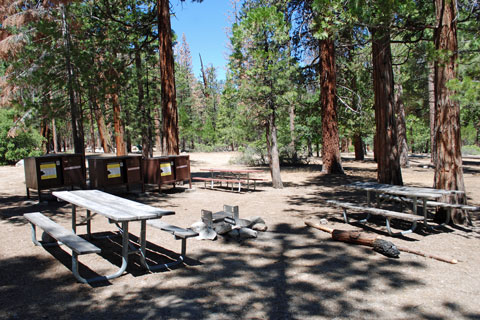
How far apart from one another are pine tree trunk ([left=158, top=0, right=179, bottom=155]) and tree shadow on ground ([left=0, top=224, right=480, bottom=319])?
320 inches

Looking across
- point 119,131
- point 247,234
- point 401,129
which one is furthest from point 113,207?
point 401,129

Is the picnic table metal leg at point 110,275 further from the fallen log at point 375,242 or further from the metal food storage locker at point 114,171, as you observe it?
the metal food storage locker at point 114,171

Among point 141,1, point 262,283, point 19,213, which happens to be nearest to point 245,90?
point 19,213

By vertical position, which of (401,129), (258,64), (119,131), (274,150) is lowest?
(274,150)

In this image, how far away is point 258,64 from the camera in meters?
10.7

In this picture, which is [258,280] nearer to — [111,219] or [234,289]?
[234,289]

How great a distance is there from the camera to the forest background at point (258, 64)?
7.52 meters

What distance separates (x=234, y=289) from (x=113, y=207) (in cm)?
184

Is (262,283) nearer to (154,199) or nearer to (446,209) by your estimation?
(446,209)

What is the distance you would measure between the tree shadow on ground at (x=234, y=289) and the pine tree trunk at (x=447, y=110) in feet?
8.65

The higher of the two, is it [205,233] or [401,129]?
[401,129]

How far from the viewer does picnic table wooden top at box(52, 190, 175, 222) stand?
382 cm

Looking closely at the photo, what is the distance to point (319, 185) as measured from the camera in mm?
12938

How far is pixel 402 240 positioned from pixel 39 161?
8323mm
